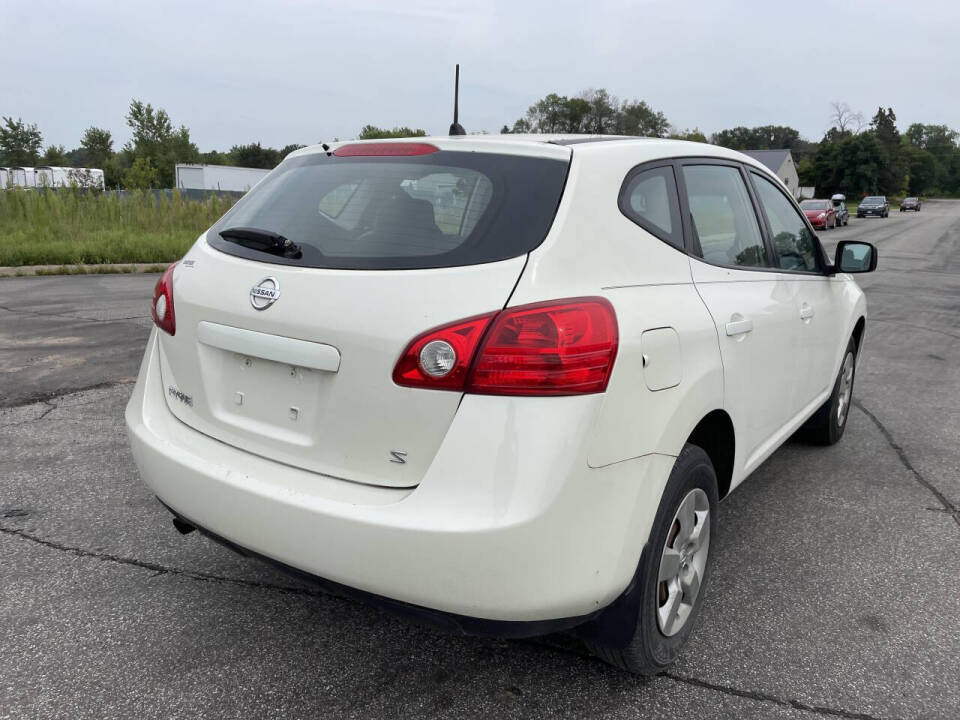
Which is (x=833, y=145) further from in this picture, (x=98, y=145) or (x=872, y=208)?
(x=98, y=145)

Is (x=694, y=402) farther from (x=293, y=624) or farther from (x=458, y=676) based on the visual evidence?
(x=293, y=624)

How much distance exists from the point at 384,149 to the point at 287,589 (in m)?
1.68

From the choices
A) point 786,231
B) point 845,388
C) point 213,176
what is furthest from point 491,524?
point 213,176

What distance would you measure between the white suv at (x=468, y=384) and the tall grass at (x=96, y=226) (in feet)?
43.0

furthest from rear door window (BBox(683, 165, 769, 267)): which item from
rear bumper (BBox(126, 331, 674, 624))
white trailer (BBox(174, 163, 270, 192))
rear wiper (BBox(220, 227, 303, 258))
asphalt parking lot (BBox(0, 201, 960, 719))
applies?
white trailer (BBox(174, 163, 270, 192))

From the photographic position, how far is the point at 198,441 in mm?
2561

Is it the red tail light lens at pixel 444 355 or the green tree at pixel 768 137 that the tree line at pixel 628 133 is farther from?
the red tail light lens at pixel 444 355

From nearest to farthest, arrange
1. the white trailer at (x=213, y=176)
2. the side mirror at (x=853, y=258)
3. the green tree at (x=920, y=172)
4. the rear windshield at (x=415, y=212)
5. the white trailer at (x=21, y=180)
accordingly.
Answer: the rear windshield at (x=415, y=212), the side mirror at (x=853, y=258), the white trailer at (x=21, y=180), the white trailer at (x=213, y=176), the green tree at (x=920, y=172)

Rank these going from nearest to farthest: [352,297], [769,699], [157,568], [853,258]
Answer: [352,297]
[769,699]
[157,568]
[853,258]

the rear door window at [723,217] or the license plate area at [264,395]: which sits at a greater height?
the rear door window at [723,217]

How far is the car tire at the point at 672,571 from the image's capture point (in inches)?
92.0

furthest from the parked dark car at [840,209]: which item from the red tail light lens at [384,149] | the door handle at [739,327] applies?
the red tail light lens at [384,149]

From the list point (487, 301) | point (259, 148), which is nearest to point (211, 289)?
point (487, 301)

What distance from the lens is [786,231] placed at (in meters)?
3.85
